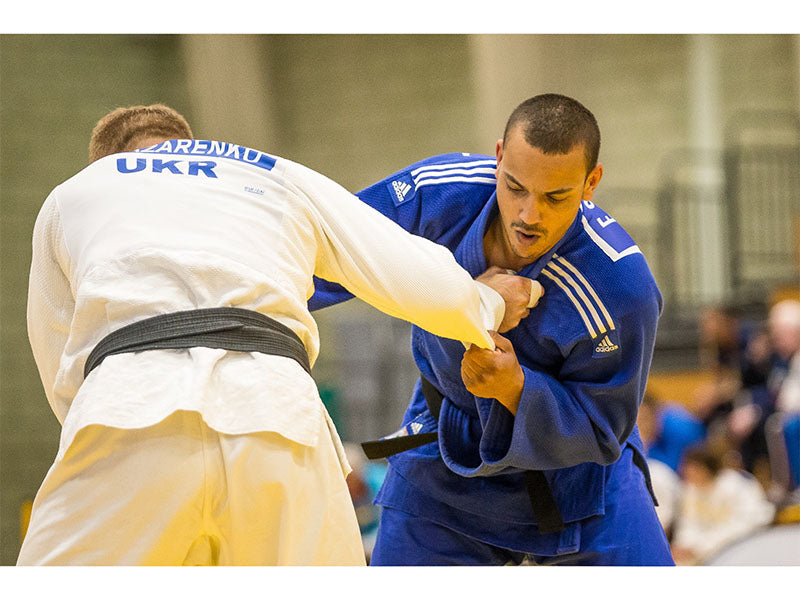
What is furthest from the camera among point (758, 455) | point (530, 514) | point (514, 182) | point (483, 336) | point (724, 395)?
point (724, 395)

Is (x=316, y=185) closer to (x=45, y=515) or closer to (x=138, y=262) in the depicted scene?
(x=138, y=262)

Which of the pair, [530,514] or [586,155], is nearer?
[586,155]

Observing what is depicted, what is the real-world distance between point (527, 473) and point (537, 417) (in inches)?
11.8

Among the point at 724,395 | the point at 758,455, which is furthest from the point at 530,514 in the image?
the point at 724,395

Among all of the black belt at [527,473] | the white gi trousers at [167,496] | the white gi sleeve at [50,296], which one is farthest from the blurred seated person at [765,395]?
the white gi sleeve at [50,296]

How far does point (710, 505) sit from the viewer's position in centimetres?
648

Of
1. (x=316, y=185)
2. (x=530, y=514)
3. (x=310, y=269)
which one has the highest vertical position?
(x=316, y=185)

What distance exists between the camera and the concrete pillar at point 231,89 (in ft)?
29.6

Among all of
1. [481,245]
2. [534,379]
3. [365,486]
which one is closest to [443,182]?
[481,245]

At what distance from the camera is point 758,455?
711 centimetres

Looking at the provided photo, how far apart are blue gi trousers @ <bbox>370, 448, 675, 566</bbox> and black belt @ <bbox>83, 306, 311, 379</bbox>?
4.17 feet

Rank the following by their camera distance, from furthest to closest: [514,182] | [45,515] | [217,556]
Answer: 1. [514,182]
2. [217,556]
3. [45,515]

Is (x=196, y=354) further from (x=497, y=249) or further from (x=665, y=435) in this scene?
(x=665, y=435)

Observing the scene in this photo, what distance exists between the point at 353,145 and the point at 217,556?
28.3ft
